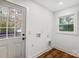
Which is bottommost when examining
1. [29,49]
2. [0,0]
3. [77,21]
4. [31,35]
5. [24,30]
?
[29,49]

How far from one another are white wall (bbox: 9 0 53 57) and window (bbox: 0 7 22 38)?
29 centimetres

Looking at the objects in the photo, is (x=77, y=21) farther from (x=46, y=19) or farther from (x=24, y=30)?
(x=24, y=30)

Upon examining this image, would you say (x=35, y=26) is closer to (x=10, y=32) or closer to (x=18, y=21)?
(x=18, y=21)

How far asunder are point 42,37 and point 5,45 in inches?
72.4

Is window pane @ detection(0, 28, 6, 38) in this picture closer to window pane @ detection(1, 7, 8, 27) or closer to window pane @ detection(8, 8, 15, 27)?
window pane @ detection(1, 7, 8, 27)

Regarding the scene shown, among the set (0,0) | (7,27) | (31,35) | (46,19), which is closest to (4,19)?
(7,27)

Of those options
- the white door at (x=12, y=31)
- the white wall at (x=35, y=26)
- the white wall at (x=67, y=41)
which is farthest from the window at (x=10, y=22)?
the white wall at (x=67, y=41)

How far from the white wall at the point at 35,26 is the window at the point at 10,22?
29cm

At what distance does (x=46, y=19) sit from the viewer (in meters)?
3.63

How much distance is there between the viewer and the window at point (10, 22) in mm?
1837

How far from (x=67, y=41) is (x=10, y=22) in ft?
9.14

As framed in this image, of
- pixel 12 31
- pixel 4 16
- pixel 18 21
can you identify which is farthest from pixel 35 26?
pixel 4 16

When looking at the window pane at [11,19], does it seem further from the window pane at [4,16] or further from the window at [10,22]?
the window pane at [4,16]

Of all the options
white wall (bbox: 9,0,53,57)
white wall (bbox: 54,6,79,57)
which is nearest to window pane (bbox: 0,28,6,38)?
white wall (bbox: 9,0,53,57)
